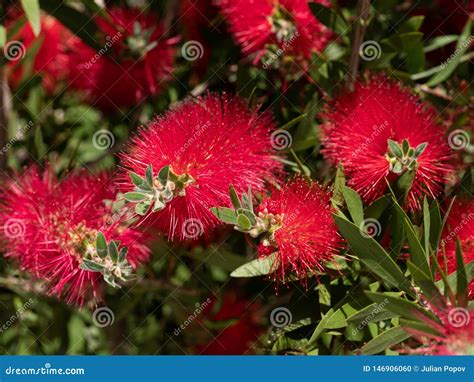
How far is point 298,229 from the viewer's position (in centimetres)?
135

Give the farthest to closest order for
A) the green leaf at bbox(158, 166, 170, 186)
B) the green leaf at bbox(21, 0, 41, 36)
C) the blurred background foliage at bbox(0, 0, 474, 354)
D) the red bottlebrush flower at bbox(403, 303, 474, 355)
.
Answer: the blurred background foliage at bbox(0, 0, 474, 354), the green leaf at bbox(21, 0, 41, 36), the green leaf at bbox(158, 166, 170, 186), the red bottlebrush flower at bbox(403, 303, 474, 355)

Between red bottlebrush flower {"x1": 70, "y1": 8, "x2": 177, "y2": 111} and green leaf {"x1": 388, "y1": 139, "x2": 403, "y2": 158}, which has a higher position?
red bottlebrush flower {"x1": 70, "y1": 8, "x2": 177, "y2": 111}

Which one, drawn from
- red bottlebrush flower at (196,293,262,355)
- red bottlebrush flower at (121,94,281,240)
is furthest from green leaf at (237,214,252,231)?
red bottlebrush flower at (196,293,262,355)

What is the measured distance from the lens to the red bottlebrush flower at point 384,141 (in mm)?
1415

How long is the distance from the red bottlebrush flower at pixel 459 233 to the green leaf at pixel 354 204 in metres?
0.23

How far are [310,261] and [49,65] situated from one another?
1.04 m

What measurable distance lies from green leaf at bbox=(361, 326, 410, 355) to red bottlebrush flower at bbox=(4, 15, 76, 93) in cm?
120

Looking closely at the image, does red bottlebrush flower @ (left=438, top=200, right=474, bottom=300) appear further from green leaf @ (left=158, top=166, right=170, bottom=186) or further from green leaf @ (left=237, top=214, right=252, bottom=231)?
green leaf @ (left=158, top=166, right=170, bottom=186)

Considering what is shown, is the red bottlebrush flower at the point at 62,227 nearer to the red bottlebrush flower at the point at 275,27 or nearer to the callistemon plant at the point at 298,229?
the callistemon plant at the point at 298,229

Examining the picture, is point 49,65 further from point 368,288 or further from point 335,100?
point 368,288

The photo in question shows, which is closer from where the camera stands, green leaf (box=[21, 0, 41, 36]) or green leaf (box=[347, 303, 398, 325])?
green leaf (box=[347, 303, 398, 325])

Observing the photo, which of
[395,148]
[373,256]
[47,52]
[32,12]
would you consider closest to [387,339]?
[373,256]

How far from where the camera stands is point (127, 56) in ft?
5.69

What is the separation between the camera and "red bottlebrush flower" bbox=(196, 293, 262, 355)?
1.72 meters
